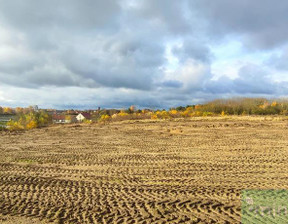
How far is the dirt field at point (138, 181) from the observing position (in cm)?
563

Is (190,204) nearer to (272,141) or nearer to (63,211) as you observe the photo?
(63,211)

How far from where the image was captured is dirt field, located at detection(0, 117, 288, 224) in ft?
18.5

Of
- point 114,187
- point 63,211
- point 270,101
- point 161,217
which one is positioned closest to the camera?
point 161,217

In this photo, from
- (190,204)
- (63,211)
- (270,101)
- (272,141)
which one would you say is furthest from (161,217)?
(270,101)

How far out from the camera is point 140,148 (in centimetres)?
1506

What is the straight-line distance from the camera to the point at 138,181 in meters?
8.20

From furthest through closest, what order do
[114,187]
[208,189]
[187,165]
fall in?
1. [187,165]
2. [114,187]
3. [208,189]

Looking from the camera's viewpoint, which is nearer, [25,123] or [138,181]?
[138,181]

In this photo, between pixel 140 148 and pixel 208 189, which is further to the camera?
pixel 140 148

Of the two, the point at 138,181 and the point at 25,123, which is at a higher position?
the point at 25,123

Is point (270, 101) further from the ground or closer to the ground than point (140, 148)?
further from the ground

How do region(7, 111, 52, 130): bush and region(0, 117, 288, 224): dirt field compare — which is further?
region(7, 111, 52, 130): bush

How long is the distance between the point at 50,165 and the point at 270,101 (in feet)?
110

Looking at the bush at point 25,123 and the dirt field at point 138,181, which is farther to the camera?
the bush at point 25,123
